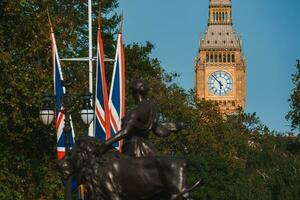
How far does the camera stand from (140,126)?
16.4m

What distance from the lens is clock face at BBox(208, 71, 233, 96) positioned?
187125mm

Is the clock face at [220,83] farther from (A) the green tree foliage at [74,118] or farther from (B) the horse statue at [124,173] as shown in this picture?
(B) the horse statue at [124,173]

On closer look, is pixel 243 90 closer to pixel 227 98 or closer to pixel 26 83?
pixel 227 98

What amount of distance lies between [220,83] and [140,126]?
173 m

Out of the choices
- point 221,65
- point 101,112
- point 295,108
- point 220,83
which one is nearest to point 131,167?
point 101,112

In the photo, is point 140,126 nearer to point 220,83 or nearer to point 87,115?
point 87,115

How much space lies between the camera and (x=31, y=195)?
38688 mm

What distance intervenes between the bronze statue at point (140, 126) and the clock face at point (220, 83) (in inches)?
6696

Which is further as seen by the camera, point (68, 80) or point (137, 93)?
point (68, 80)

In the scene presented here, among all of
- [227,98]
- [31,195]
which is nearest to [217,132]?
[31,195]

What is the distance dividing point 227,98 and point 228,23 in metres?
13.3

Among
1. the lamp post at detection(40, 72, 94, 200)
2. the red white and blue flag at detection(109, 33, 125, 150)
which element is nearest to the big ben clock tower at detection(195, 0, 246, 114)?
the red white and blue flag at detection(109, 33, 125, 150)

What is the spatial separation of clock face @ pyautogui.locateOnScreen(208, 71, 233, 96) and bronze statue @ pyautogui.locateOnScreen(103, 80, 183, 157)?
558 feet

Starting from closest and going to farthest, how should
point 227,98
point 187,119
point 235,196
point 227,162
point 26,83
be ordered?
1. point 26,83
2. point 235,196
3. point 227,162
4. point 187,119
5. point 227,98
